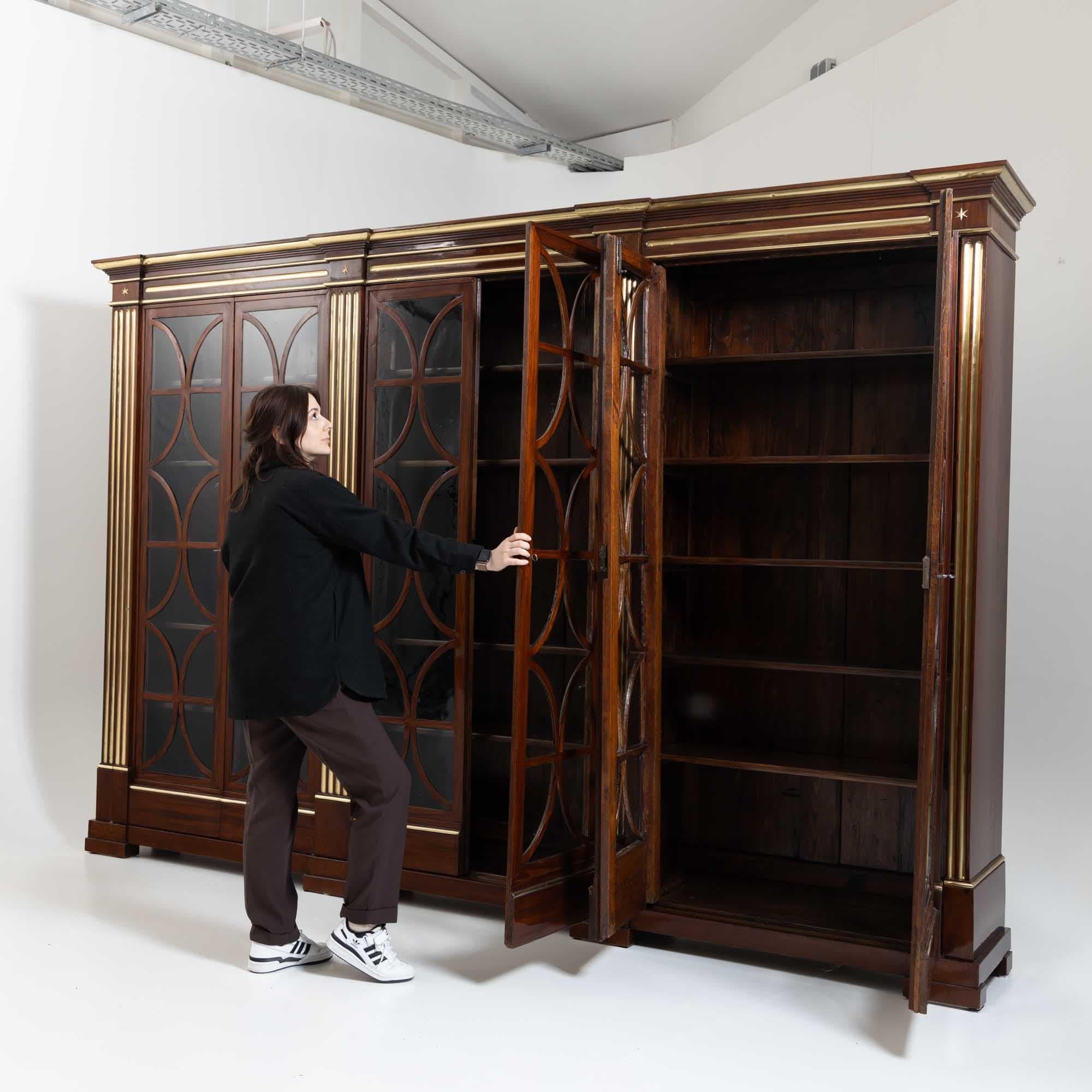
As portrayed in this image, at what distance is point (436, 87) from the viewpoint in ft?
22.9

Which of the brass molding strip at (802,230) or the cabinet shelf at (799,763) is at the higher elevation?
the brass molding strip at (802,230)

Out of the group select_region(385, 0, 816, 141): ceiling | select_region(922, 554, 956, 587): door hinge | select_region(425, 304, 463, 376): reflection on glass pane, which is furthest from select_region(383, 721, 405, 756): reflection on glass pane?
select_region(385, 0, 816, 141): ceiling

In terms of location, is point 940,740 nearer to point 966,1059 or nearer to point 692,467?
point 966,1059

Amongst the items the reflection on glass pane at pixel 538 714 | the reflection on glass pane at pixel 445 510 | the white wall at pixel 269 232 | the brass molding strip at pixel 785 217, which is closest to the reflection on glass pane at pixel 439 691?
the reflection on glass pane at pixel 538 714

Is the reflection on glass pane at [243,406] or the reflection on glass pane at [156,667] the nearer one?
the reflection on glass pane at [243,406]

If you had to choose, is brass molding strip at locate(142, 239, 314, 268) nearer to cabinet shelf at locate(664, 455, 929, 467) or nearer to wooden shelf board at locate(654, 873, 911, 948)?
cabinet shelf at locate(664, 455, 929, 467)

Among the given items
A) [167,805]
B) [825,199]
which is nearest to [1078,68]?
[825,199]

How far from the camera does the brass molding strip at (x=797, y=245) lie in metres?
3.46

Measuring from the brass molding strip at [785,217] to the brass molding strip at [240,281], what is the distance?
4.34 ft

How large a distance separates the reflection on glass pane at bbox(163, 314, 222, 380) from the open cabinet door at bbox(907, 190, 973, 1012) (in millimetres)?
2815

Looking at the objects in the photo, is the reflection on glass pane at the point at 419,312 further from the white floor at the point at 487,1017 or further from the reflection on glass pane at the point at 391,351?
the white floor at the point at 487,1017

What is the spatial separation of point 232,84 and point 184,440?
2212mm

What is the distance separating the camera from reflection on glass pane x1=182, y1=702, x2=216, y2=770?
4.57m

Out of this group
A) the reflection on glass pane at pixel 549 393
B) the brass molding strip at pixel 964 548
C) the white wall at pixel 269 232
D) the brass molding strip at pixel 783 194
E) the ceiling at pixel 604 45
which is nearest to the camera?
the brass molding strip at pixel 964 548
